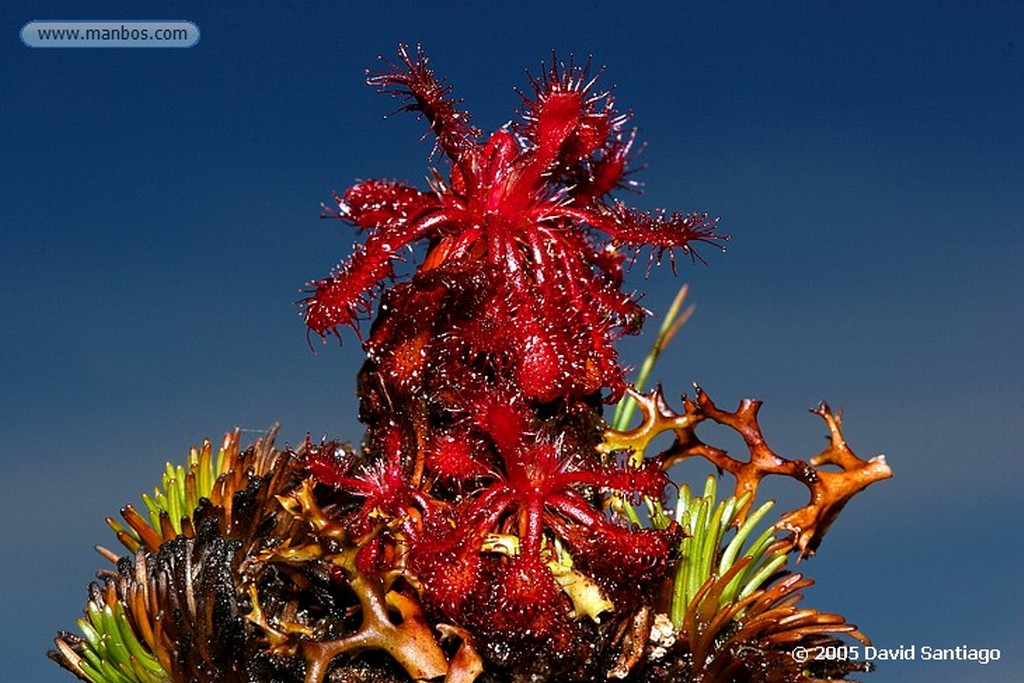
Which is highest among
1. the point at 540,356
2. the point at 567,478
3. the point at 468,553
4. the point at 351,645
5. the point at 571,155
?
the point at 571,155

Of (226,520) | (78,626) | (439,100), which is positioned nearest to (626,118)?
(439,100)

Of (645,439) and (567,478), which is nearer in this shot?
(567,478)

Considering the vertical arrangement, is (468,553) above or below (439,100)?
below

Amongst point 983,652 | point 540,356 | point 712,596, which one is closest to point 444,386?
point 540,356

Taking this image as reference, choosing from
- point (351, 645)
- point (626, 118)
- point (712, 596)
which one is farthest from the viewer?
point (626, 118)

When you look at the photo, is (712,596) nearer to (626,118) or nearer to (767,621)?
(767,621)

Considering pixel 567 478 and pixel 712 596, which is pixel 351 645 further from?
pixel 712 596

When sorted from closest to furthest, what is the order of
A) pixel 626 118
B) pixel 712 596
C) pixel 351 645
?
pixel 351 645 → pixel 712 596 → pixel 626 118
